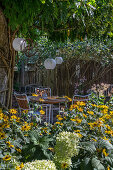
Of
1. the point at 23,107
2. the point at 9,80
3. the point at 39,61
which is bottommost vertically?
the point at 23,107

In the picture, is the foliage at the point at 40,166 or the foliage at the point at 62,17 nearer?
the foliage at the point at 40,166

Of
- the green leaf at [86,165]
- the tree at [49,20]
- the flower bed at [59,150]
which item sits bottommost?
the green leaf at [86,165]

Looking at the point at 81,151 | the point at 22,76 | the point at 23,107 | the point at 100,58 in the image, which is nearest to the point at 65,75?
the point at 100,58

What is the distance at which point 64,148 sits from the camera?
1527 mm

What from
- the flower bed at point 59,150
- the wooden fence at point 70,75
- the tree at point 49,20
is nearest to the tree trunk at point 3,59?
the tree at point 49,20

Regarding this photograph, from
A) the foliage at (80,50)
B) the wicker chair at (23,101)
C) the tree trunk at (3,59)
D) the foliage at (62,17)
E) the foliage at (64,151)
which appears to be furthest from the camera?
the foliage at (80,50)

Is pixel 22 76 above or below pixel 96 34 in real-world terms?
below

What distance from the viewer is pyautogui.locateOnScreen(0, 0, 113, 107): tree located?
2238mm

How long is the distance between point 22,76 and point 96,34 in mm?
6596

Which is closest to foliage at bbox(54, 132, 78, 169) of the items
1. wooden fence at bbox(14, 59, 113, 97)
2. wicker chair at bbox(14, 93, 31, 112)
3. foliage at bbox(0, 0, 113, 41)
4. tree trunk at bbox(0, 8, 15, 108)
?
foliage at bbox(0, 0, 113, 41)

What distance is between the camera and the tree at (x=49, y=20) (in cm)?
224

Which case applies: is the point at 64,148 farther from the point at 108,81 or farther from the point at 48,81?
the point at 108,81

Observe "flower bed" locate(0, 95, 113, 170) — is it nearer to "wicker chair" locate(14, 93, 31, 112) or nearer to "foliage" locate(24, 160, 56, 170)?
"foliage" locate(24, 160, 56, 170)

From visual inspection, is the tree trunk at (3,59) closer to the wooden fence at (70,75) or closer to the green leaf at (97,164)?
the green leaf at (97,164)
